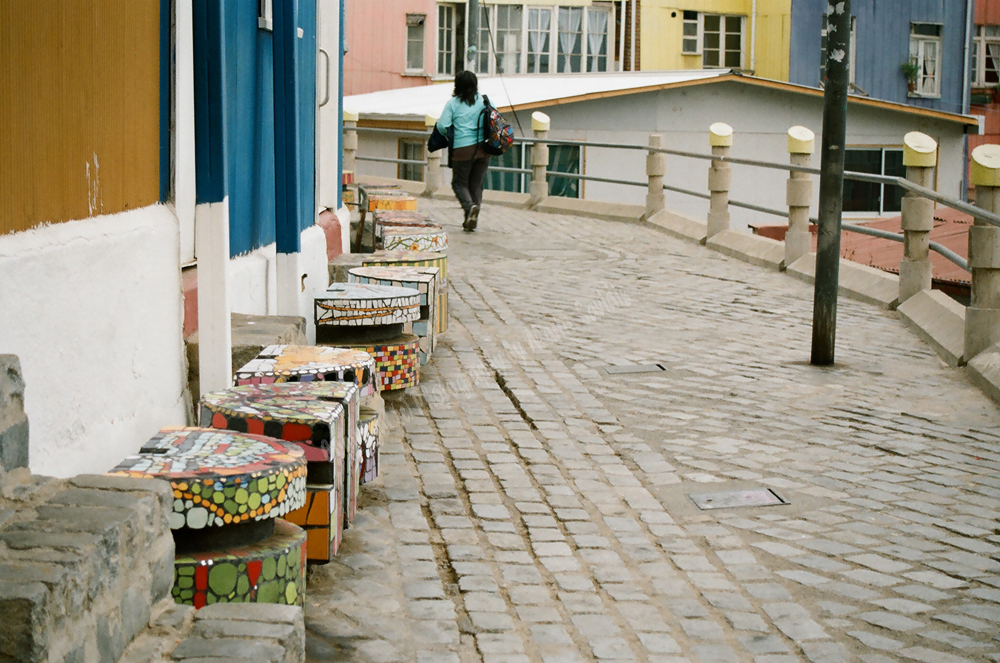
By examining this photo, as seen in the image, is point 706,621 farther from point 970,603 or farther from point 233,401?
point 233,401

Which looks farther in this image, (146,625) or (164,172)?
(164,172)

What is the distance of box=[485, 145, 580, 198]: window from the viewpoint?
92.1 ft

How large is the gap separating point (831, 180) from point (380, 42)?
1171 inches

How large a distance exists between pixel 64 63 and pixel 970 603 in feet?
11.2

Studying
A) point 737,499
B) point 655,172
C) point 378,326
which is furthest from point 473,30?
point 737,499

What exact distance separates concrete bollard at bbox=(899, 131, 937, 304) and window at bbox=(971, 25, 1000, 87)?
28.7 meters

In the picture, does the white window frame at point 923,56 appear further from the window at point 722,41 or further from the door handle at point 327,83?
the door handle at point 327,83

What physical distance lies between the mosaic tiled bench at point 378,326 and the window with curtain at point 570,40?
30576mm

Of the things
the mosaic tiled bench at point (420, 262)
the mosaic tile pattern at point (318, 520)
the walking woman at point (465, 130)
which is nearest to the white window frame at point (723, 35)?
the walking woman at point (465, 130)

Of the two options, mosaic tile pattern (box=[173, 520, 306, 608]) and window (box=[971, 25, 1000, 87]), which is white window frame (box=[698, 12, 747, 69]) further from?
mosaic tile pattern (box=[173, 520, 306, 608])

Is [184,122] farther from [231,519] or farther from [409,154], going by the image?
[409,154]

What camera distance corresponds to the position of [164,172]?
504 cm

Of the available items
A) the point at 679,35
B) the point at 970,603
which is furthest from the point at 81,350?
the point at 679,35

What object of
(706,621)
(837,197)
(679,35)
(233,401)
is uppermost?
(679,35)
